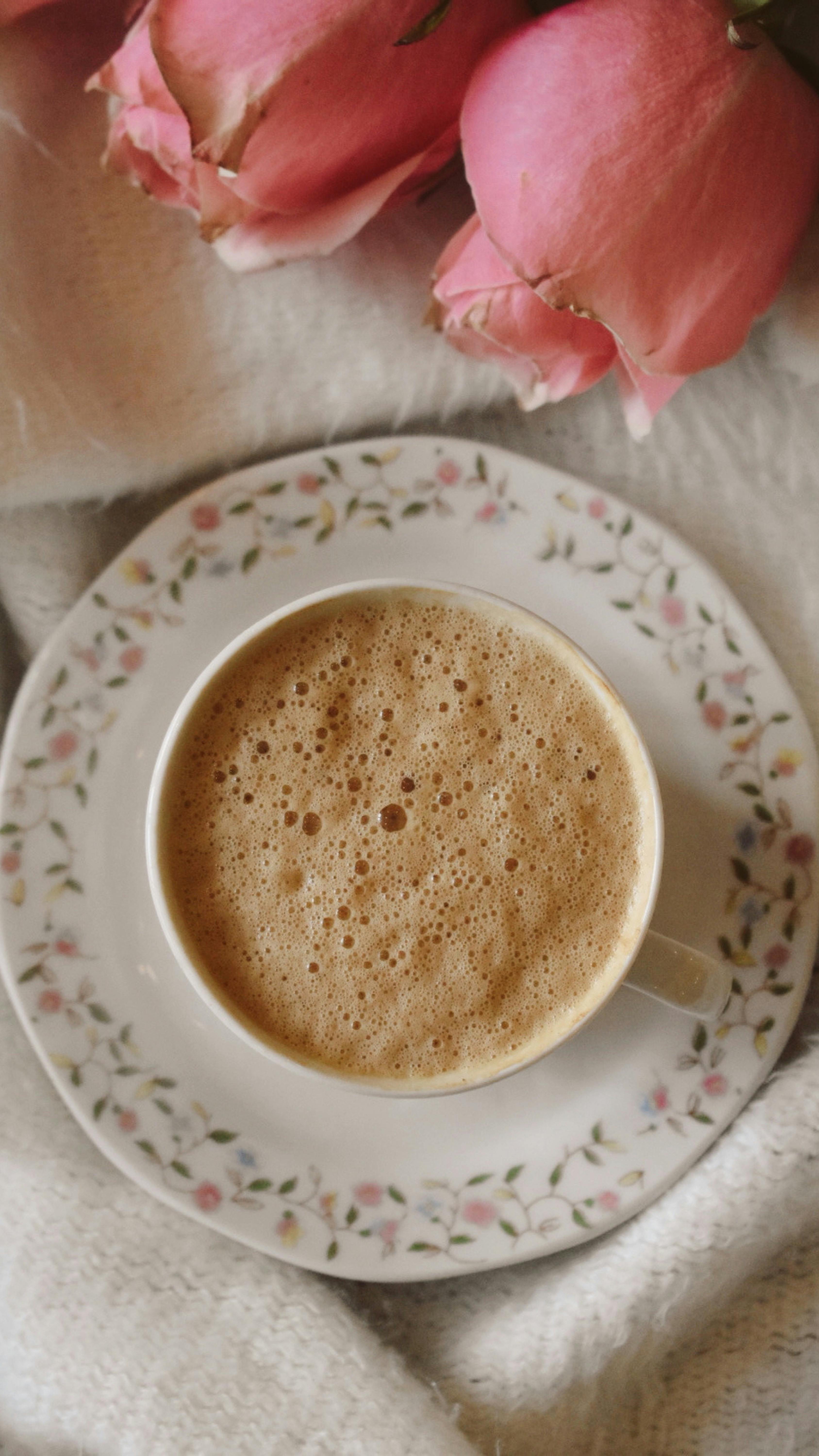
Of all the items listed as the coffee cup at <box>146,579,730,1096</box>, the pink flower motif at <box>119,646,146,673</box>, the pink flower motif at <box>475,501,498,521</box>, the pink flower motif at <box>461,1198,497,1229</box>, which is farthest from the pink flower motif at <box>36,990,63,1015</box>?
the pink flower motif at <box>475,501,498,521</box>

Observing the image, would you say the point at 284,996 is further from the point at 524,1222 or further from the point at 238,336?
the point at 238,336

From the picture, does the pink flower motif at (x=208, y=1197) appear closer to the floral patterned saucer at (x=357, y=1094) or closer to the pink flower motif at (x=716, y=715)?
the floral patterned saucer at (x=357, y=1094)

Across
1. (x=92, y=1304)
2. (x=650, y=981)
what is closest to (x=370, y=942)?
(x=650, y=981)

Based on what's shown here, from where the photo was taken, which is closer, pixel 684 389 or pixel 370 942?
pixel 370 942

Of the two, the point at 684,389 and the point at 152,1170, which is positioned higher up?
the point at 684,389

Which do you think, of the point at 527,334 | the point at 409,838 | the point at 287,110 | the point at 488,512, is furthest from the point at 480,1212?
the point at 287,110

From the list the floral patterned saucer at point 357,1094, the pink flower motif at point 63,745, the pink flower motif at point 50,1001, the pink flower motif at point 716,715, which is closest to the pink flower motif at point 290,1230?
the floral patterned saucer at point 357,1094

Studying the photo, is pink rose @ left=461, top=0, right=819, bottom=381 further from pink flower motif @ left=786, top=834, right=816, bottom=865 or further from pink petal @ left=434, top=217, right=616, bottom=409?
pink flower motif @ left=786, top=834, right=816, bottom=865
